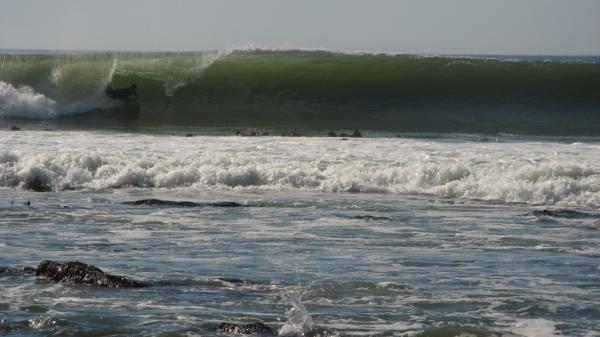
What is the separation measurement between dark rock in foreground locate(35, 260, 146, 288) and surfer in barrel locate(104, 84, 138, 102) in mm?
25542

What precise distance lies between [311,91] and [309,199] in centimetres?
1896

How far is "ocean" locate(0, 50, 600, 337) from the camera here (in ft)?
31.0

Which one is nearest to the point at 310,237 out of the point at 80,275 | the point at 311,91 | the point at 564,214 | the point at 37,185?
the point at 80,275

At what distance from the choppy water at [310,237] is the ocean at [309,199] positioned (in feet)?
0.11

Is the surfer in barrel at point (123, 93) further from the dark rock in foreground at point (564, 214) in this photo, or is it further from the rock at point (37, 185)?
the dark rock in foreground at point (564, 214)

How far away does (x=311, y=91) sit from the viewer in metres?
35.7

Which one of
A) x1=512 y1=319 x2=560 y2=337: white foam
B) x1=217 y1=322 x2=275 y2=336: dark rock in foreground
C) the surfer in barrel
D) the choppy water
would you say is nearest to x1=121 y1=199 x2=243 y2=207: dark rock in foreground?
the choppy water

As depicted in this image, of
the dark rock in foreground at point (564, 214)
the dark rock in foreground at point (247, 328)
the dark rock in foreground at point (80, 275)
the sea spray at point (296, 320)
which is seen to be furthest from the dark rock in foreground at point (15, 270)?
the dark rock in foreground at point (564, 214)

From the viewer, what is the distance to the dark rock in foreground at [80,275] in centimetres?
1017

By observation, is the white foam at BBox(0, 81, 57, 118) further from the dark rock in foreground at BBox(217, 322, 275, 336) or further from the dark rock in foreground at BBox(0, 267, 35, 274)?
the dark rock in foreground at BBox(217, 322, 275, 336)

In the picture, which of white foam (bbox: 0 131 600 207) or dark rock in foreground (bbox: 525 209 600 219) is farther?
white foam (bbox: 0 131 600 207)

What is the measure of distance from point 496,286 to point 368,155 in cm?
1079

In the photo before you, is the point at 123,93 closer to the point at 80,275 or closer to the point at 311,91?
the point at 311,91

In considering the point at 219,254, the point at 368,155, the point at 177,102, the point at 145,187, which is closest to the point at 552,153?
the point at 368,155
